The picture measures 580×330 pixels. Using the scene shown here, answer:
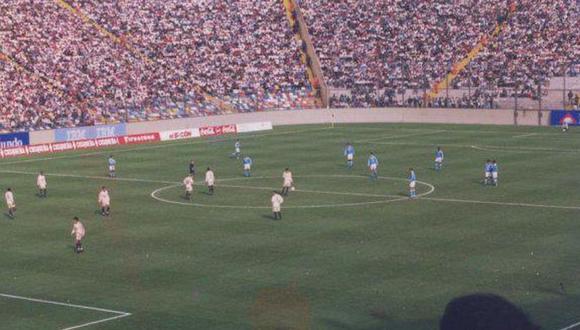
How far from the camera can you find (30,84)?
8638 centimetres

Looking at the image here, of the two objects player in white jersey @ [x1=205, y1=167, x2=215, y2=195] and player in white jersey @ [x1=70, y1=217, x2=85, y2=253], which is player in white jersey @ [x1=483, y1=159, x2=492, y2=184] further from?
player in white jersey @ [x1=70, y1=217, x2=85, y2=253]

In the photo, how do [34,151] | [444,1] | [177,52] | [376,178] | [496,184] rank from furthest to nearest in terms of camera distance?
[444,1] → [177,52] → [34,151] → [376,178] → [496,184]

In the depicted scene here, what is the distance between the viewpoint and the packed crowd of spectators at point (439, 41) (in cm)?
9819

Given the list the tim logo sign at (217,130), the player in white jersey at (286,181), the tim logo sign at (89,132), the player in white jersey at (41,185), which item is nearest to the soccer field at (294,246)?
the player in white jersey at (41,185)

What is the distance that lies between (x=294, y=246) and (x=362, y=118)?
65081mm

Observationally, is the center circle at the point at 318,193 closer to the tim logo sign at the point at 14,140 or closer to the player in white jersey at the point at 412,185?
the player in white jersey at the point at 412,185

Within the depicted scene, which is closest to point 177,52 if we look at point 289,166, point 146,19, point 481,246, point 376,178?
point 146,19

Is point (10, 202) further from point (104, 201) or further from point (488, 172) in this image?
point (488, 172)

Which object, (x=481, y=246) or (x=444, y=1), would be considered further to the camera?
(x=444, y=1)

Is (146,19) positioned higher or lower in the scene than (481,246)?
higher

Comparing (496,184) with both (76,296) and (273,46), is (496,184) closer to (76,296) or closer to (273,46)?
(76,296)

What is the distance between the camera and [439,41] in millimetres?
106250

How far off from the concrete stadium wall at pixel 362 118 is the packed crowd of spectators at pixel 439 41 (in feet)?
10.4

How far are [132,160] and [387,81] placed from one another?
4354 cm
